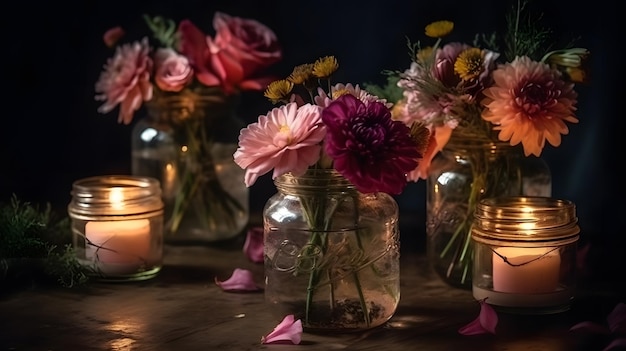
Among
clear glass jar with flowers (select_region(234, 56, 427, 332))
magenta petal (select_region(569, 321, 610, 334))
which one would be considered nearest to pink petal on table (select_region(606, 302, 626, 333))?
magenta petal (select_region(569, 321, 610, 334))

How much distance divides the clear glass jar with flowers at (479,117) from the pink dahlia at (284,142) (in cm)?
22

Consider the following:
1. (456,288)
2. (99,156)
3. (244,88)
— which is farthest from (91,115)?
(456,288)

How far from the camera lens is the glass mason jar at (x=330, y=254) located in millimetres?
1233

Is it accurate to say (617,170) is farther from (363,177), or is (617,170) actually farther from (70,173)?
(70,173)

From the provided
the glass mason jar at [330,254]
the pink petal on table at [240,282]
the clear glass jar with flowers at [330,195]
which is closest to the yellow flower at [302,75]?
the clear glass jar with flowers at [330,195]

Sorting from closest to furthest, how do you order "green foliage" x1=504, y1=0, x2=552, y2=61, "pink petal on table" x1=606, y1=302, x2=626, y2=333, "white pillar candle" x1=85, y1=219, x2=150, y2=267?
"pink petal on table" x1=606, y1=302, x2=626, y2=333, "green foliage" x1=504, y1=0, x2=552, y2=61, "white pillar candle" x1=85, y1=219, x2=150, y2=267

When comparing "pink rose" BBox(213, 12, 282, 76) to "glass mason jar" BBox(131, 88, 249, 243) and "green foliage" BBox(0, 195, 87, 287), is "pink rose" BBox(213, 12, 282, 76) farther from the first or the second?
"green foliage" BBox(0, 195, 87, 287)

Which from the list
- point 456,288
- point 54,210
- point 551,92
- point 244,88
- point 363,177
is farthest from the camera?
point 54,210

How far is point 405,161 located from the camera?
1.18m

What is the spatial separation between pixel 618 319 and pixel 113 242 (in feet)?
2.16

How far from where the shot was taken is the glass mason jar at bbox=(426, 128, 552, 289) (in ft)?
4.66

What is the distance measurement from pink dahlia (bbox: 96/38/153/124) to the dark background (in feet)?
1.08

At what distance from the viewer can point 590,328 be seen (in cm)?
124

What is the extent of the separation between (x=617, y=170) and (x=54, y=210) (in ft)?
3.15
